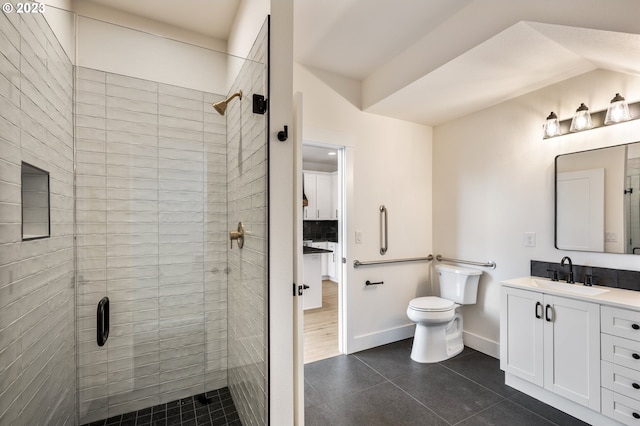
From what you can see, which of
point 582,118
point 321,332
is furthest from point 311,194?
point 582,118

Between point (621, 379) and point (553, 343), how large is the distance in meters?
0.33

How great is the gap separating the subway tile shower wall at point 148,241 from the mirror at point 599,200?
2.52 m

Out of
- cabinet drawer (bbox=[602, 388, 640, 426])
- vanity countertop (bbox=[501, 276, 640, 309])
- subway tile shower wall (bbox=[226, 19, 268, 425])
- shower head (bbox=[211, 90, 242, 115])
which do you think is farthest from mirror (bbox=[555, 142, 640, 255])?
shower head (bbox=[211, 90, 242, 115])

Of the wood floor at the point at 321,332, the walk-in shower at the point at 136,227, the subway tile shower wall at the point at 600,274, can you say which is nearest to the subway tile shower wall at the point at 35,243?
the walk-in shower at the point at 136,227

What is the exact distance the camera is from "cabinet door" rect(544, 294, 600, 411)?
1.69 metres

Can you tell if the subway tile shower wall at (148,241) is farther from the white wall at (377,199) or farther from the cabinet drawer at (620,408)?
the cabinet drawer at (620,408)

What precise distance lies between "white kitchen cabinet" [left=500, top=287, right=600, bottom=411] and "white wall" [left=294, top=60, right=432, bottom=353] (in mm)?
1046

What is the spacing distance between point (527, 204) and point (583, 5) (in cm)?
148

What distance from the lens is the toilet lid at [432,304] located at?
8.20 ft

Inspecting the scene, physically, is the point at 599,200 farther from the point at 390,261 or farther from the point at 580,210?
the point at 390,261

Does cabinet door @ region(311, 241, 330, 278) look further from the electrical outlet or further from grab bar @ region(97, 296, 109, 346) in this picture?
grab bar @ region(97, 296, 109, 346)

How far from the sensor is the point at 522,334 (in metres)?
2.05

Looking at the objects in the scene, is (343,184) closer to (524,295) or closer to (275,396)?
(524,295)

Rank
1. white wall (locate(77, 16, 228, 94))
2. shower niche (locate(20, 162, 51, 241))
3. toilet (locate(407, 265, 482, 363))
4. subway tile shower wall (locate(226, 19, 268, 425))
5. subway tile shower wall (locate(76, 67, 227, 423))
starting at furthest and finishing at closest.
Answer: toilet (locate(407, 265, 482, 363))
white wall (locate(77, 16, 228, 94))
subway tile shower wall (locate(76, 67, 227, 423))
subway tile shower wall (locate(226, 19, 268, 425))
shower niche (locate(20, 162, 51, 241))
